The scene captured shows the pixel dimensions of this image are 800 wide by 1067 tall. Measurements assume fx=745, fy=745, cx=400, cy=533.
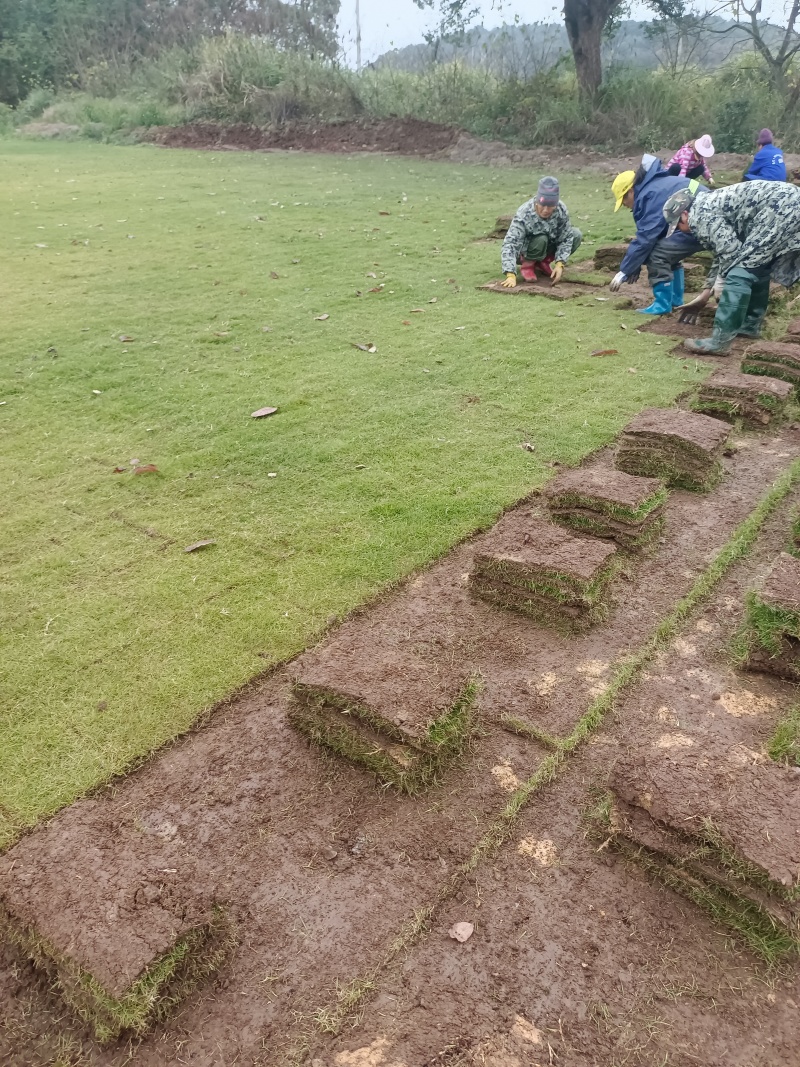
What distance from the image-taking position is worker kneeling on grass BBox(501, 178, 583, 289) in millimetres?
8258

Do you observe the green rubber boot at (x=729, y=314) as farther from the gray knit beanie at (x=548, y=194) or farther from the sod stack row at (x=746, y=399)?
the gray knit beanie at (x=548, y=194)

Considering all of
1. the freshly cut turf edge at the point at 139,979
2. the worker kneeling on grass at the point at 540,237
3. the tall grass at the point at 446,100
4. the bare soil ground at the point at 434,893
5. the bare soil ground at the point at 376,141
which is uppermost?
the tall grass at the point at 446,100

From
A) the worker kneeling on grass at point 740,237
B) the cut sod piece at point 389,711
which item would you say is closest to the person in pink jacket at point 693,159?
the worker kneeling on grass at point 740,237

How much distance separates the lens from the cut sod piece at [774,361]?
580 cm

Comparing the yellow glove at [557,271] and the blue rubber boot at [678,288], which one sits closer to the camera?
the blue rubber boot at [678,288]

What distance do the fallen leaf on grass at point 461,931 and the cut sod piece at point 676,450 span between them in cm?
302

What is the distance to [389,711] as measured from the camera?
2.53 metres

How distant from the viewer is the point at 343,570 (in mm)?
3766

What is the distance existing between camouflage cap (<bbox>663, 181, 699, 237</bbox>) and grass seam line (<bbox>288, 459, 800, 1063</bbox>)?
138 inches

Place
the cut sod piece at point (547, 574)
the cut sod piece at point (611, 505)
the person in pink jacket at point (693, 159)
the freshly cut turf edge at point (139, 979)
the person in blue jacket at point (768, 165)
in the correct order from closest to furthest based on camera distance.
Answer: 1. the freshly cut turf edge at point (139, 979)
2. the cut sod piece at point (547, 574)
3. the cut sod piece at point (611, 505)
4. the person in blue jacket at point (768, 165)
5. the person in pink jacket at point (693, 159)

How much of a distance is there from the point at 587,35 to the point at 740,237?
16.9 m

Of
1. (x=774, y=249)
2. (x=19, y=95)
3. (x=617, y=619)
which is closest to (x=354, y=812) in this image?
(x=617, y=619)

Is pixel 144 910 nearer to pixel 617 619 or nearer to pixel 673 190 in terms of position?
pixel 617 619

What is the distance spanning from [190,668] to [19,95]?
35.4m
